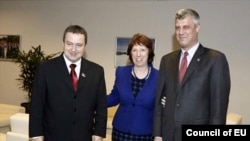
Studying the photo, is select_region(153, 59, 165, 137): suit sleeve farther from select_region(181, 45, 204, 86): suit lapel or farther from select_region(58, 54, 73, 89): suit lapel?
select_region(58, 54, 73, 89): suit lapel

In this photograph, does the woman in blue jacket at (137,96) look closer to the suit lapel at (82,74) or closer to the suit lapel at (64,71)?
the suit lapel at (82,74)

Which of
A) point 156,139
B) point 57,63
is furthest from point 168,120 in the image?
point 57,63

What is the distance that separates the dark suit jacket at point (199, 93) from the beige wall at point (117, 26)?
2.95 metres

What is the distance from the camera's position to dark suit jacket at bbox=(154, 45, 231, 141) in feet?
7.23

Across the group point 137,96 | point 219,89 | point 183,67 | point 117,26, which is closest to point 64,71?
point 137,96

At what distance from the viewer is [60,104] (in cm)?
228

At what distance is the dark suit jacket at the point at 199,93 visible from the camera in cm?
220

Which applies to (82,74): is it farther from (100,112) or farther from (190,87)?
(190,87)

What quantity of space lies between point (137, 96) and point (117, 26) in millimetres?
3401

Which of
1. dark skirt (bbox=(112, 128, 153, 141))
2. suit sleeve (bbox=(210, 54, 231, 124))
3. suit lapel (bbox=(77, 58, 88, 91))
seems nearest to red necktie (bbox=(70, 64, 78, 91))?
suit lapel (bbox=(77, 58, 88, 91))

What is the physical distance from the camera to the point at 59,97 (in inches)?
89.7

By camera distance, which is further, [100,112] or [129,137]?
[129,137]

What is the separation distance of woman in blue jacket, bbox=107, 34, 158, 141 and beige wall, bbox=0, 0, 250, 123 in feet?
9.18

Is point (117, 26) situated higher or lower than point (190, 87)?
higher
